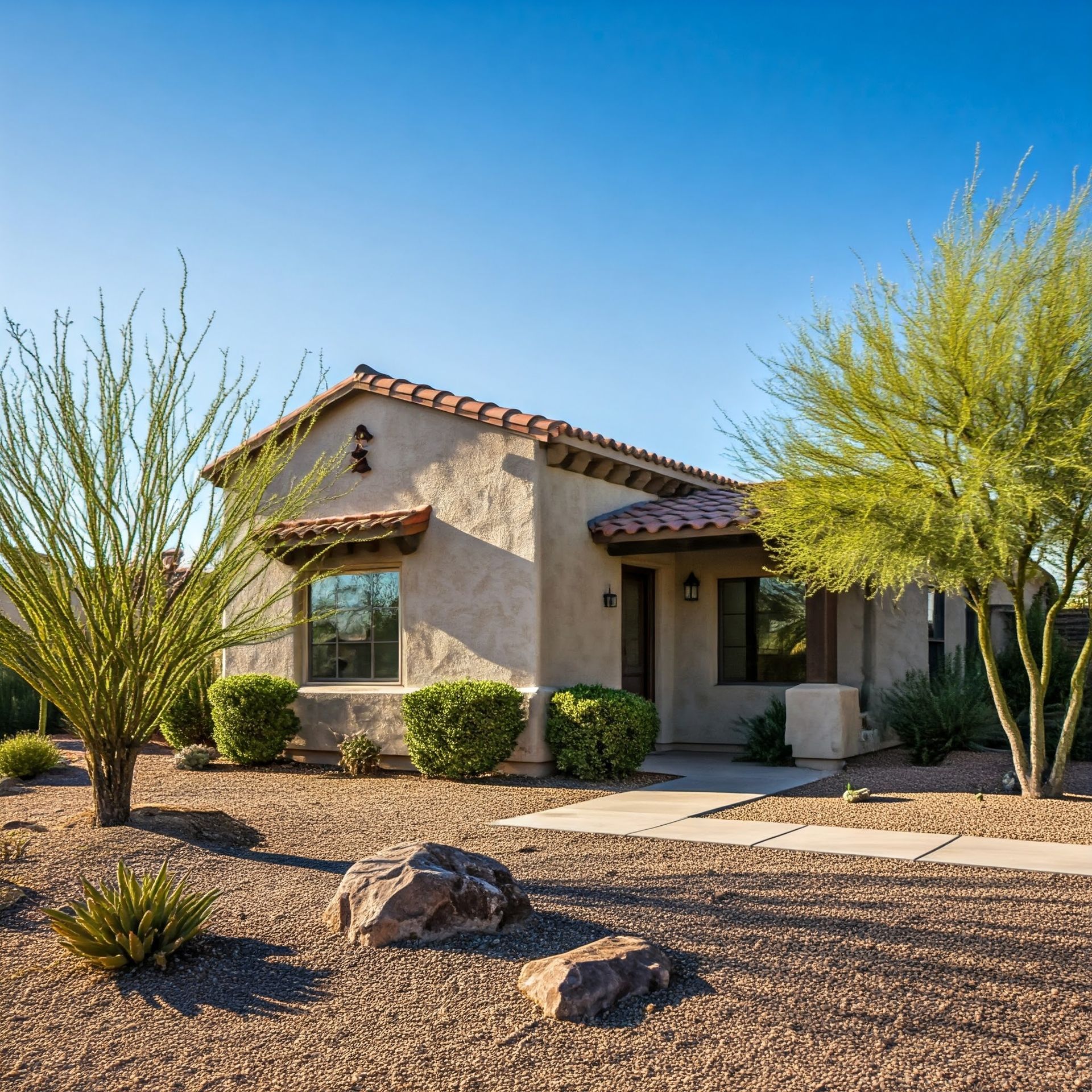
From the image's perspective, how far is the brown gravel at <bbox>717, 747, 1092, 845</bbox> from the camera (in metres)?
8.06

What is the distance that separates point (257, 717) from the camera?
42.2 ft

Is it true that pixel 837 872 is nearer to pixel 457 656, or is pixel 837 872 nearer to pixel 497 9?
pixel 457 656

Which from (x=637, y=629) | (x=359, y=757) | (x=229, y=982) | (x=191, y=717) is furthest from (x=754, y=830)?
(x=191, y=717)

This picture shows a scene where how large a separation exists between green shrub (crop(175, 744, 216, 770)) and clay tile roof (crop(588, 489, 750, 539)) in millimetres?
5608

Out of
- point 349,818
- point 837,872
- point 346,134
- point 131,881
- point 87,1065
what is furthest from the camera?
point 346,134

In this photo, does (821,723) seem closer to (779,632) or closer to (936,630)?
(779,632)

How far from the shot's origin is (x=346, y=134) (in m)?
10.8

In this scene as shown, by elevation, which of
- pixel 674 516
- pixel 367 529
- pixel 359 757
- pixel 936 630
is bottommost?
pixel 359 757

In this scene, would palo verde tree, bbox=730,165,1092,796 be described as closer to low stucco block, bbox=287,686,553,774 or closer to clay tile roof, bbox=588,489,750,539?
clay tile roof, bbox=588,489,750,539

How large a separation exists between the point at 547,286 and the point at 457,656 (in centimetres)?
453

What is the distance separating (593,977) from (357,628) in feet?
30.9

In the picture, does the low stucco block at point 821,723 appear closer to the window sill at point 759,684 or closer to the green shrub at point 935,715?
the green shrub at point 935,715

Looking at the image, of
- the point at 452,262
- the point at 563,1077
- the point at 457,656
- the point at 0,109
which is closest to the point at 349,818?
Answer: the point at 457,656

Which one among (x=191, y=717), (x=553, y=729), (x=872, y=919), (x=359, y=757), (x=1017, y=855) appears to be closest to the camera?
(x=872, y=919)
